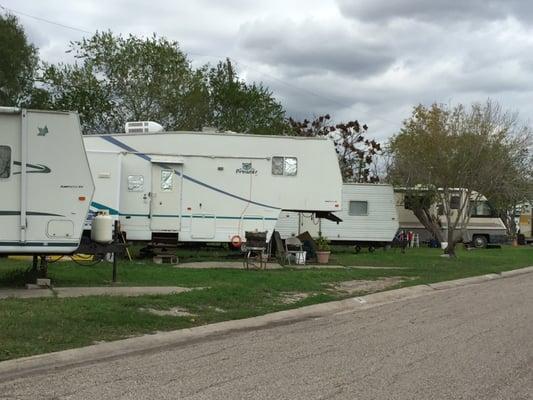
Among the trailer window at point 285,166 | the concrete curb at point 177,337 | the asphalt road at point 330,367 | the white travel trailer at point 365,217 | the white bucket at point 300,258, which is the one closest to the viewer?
the asphalt road at point 330,367

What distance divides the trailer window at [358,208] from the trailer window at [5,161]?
16.3 m

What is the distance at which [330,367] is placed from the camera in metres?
6.65

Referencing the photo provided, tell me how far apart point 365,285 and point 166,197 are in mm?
6742

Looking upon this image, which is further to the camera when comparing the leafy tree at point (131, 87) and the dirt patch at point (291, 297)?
the leafy tree at point (131, 87)

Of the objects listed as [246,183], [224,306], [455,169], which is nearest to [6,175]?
[224,306]

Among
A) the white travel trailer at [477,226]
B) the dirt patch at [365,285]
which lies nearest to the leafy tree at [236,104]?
the white travel trailer at [477,226]

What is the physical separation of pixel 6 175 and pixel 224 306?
4557 mm

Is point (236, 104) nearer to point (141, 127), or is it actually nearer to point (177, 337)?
point (141, 127)

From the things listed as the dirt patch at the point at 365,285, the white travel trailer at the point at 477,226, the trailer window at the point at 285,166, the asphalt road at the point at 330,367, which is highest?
the trailer window at the point at 285,166

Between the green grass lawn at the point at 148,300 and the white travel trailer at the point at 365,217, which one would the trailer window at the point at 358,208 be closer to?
the white travel trailer at the point at 365,217

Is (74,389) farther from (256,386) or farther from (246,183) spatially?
(246,183)

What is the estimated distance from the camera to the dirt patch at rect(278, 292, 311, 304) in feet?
37.3

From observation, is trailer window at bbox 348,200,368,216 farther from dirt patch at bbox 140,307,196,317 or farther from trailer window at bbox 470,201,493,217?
dirt patch at bbox 140,307,196,317

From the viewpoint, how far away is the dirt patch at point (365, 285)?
1329cm
